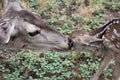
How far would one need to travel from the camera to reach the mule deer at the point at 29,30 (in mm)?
3377

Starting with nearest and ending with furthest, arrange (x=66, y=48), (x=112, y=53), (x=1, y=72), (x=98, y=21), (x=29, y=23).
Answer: (x=29, y=23), (x=66, y=48), (x=112, y=53), (x=1, y=72), (x=98, y=21)

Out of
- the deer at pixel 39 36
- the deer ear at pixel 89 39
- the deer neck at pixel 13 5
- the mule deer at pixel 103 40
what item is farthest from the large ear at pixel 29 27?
the deer ear at pixel 89 39

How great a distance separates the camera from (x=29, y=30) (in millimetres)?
3396

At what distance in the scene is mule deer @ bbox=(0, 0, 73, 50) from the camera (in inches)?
133

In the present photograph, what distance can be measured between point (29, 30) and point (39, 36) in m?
0.16

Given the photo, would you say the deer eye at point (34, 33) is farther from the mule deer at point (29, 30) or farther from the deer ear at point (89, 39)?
the deer ear at point (89, 39)

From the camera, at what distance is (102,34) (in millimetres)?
3988

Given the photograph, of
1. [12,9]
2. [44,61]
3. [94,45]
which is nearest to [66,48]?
[94,45]

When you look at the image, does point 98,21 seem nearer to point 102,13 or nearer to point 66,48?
point 102,13

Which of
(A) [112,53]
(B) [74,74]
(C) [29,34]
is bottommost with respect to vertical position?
(B) [74,74]

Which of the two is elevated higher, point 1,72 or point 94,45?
point 94,45

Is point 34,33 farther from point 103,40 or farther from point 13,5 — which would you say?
point 103,40

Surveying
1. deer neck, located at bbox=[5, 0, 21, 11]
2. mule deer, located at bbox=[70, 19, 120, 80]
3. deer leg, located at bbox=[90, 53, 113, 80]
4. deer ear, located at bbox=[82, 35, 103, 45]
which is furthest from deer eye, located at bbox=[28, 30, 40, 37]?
deer leg, located at bbox=[90, 53, 113, 80]

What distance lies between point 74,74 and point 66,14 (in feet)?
5.42
